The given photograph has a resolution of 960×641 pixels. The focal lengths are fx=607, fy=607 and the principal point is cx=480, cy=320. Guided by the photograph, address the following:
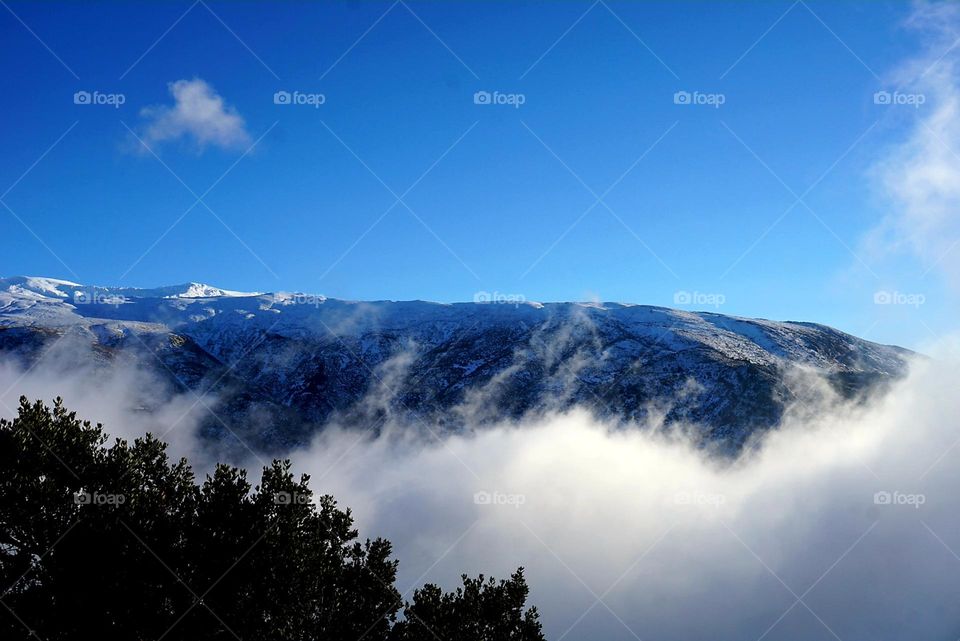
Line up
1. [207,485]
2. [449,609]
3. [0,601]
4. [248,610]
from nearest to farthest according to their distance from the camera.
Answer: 1. [0,601]
2. [248,610]
3. [207,485]
4. [449,609]

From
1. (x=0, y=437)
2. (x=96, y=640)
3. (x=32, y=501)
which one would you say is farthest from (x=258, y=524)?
(x=0, y=437)

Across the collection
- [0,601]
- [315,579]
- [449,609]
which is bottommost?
[0,601]

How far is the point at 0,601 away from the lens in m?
30.1

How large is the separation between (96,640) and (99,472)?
332 inches

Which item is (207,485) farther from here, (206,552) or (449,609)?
(449,609)

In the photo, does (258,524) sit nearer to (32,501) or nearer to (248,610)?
(248,610)

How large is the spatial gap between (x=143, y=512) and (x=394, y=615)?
1743 cm

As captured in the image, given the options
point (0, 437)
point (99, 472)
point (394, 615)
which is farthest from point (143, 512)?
point (394, 615)

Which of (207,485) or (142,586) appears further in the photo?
(207,485)

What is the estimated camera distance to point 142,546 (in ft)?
106

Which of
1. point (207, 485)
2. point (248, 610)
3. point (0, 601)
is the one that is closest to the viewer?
point (0, 601)

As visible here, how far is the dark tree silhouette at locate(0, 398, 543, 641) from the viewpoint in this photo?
3078cm

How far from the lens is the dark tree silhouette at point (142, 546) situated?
3078cm

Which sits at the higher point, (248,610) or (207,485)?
(207,485)
